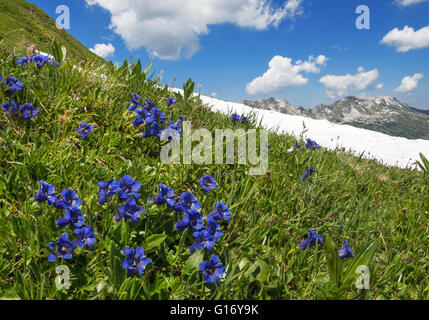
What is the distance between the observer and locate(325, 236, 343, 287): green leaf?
6.97 ft

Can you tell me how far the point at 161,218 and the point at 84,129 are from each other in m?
1.57

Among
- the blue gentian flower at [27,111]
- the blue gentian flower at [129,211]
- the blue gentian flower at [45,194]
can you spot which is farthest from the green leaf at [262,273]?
the blue gentian flower at [27,111]

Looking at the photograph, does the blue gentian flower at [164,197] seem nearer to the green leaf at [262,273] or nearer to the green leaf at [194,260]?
the green leaf at [194,260]

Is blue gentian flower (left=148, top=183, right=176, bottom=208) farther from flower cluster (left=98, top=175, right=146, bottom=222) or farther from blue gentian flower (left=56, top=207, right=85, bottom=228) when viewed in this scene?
blue gentian flower (left=56, top=207, right=85, bottom=228)

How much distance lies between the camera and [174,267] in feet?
7.36

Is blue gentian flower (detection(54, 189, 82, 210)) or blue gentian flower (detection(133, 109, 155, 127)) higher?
blue gentian flower (detection(133, 109, 155, 127))

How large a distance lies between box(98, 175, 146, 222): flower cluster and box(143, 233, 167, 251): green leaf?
0.59ft

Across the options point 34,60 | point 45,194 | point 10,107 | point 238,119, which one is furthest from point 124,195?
point 238,119

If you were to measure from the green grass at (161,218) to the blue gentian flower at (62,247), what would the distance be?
0.35 feet

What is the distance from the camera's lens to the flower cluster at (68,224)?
1.86 metres

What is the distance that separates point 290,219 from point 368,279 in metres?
0.81

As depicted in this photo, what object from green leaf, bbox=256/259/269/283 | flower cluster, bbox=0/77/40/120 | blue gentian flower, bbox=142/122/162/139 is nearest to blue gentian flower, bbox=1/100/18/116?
flower cluster, bbox=0/77/40/120

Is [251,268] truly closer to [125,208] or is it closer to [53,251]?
[125,208]
